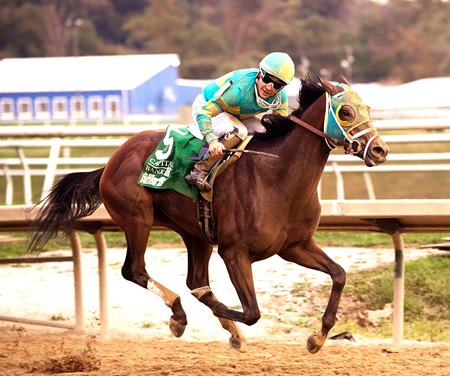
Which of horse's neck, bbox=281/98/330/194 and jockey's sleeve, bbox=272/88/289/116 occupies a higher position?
jockey's sleeve, bbox=272/88/289/116

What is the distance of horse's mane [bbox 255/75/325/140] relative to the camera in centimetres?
564

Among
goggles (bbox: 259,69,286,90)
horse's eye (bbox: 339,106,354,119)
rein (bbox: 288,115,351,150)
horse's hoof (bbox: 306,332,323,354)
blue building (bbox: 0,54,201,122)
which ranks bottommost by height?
horse's hoof (bbox: 306,332,323,354)

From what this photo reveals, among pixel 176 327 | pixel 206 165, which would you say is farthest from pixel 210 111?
pixel 176 327

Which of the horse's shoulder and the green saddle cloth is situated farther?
the green saddle cloth

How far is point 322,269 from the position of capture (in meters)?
5.80

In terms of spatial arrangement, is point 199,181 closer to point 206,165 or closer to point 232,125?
point 206,165

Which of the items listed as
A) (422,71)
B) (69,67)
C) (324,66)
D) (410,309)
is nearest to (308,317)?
(410,309)

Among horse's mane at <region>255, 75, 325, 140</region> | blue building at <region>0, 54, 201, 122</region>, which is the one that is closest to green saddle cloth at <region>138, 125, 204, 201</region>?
horse's mane at <region>255, 75, 325, 140</region>

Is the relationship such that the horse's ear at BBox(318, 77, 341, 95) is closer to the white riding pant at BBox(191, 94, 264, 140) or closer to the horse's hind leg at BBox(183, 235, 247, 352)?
the white riding pant at BBox(191, 94, 264, 140)

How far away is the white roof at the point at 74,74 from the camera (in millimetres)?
10852

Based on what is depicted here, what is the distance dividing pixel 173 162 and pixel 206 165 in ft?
1.11

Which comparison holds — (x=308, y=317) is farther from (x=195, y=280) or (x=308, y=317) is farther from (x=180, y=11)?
(x=180, y=11)

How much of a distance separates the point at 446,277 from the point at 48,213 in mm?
3260

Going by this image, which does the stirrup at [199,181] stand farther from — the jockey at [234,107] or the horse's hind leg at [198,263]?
the horse's hind leg at [198,263]
